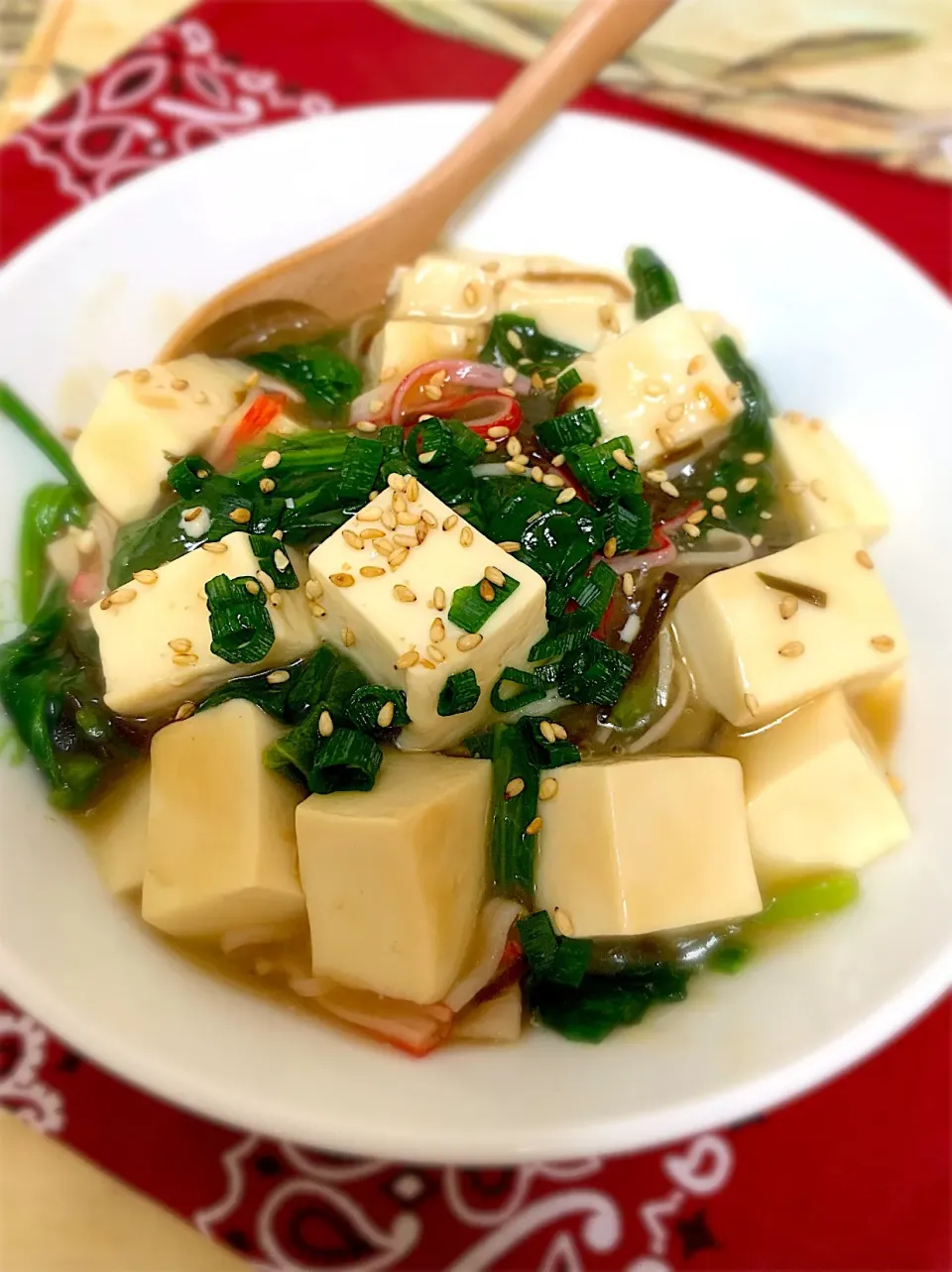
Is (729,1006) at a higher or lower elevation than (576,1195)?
higher

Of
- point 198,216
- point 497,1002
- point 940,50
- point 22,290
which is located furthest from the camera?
point 940,50

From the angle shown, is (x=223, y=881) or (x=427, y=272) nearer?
(x=223, y=881)

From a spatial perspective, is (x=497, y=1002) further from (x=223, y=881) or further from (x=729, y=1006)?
(x=223, y=881)

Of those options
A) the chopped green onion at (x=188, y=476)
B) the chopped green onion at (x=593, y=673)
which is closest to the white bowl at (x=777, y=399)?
the chopped green onion at (x=188, y=476)

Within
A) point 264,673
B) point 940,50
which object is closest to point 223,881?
point 264,673

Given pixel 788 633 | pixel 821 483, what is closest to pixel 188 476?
pixel 788 633
